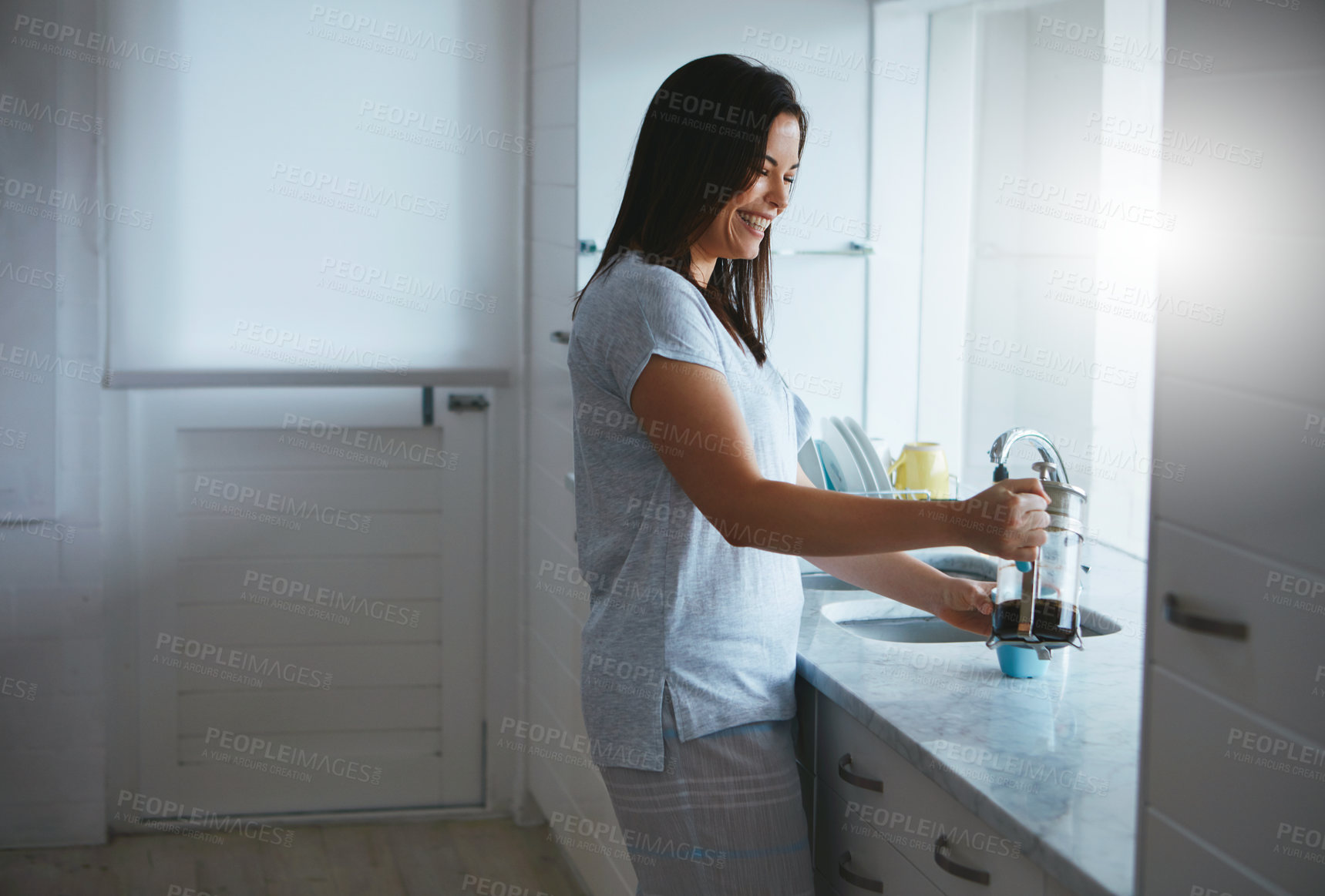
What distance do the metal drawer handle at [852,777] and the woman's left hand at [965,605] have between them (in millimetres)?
201

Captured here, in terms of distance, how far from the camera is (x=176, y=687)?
2.79 metres

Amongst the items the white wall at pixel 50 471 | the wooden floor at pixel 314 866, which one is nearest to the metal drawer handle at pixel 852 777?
the wooden floor at pixel 314 866

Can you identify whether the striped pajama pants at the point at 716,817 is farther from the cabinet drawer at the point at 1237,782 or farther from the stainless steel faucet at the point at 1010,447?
the cabinet drawer at the point at 1237,782

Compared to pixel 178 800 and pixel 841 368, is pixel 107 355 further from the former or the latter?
pixel 841 368

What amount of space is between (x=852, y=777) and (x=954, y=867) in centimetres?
21

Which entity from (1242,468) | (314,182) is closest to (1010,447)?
(1242,468)

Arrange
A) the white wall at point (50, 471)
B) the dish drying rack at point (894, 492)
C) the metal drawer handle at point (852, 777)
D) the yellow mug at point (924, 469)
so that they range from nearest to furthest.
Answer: the metal drawer handle at point (852, 777), the dish drying rack at point (894, 492), the yellow mug at point (924, 469), the white wall at point (50, 471)

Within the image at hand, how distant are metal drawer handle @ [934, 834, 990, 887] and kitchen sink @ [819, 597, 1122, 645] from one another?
594mm

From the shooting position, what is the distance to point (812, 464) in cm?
202

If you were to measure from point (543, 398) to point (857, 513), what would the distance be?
5.34 ft

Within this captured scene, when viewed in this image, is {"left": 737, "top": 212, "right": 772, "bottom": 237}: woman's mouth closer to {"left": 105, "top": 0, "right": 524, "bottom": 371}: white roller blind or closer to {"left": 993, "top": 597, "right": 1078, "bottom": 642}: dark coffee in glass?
{"left": 993, "top": 597, "right": 1078, "bottom": 642}: dark coffee in glass

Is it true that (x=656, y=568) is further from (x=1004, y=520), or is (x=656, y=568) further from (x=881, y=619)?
(x=881, y=619)

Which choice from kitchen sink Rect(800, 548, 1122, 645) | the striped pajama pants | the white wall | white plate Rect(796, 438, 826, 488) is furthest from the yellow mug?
the white wall

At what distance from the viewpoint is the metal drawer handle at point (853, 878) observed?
1.33 metres
